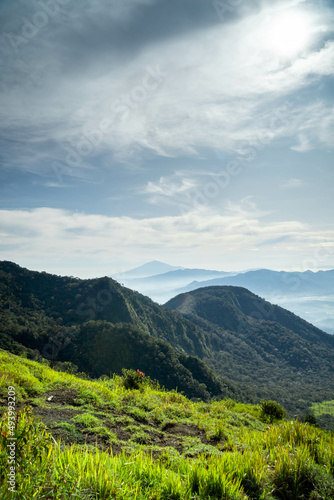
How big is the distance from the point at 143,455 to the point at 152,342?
7093 cm

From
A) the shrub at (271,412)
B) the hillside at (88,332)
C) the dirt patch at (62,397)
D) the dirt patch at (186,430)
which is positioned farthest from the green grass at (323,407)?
the dirt patch at (62,397)

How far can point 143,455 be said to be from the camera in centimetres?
452

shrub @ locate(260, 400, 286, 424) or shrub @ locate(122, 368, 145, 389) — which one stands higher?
shrub @ locate(122, 368, 145, 389)

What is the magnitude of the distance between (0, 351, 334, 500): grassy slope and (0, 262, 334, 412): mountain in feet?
25.2

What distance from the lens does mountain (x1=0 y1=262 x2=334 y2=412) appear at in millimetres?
66500

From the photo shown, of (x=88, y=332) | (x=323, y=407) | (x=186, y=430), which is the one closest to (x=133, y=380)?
(x=186, y=430)

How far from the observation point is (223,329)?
19050cm

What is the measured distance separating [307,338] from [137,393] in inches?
8780

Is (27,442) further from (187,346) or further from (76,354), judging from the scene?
(187,346)

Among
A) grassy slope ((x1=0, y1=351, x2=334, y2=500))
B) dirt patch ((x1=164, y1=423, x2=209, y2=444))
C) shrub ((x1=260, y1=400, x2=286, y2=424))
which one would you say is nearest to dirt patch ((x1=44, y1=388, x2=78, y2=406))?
grassy slope ((x1=0, y1=351, x2=334, y2=500))

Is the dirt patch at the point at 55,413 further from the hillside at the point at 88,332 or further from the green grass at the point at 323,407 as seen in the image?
the green grass at the point at 323,407

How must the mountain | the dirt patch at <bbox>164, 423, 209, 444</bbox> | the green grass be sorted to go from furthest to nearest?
the green grass < the mountain < the dirt patch at <bbox>164, 423, 209, 444</bbox>

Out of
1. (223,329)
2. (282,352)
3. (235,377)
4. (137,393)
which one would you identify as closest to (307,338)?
(282,352)

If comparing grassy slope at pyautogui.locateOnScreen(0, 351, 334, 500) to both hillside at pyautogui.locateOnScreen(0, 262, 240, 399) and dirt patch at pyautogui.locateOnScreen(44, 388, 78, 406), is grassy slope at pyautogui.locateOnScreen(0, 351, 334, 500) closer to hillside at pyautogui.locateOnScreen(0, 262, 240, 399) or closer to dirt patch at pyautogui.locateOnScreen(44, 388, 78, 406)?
dirt patch at pyautogui.locateOnScreen(44, 388, 78, 406)
